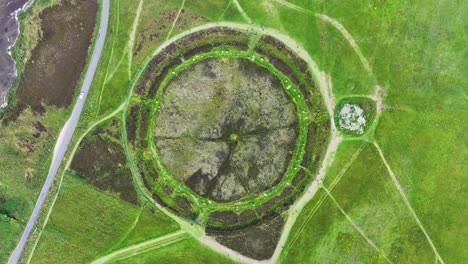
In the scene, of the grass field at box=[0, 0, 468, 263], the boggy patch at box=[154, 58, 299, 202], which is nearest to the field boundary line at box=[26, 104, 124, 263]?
Result: the grass field at box=[0, 0, 468, 263]

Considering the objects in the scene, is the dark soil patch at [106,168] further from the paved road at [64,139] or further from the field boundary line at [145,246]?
the field boundary line at [145,246]

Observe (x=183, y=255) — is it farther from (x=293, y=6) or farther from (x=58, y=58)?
(x=293, y=6)

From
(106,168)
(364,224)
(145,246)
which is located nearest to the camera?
(364,224)

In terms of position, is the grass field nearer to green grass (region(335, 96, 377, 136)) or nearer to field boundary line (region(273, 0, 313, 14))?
field boundary line (region(273, 0, 313, 14))

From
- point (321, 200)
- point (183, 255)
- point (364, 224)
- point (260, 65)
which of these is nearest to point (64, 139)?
point (183, 255)

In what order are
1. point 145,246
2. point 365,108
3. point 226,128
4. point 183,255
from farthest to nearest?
point 145,246
point 183,255
point 365,108
point 226,128

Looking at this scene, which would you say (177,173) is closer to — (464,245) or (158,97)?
(158,97)

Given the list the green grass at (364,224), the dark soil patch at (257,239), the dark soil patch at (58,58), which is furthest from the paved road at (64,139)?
the green grass at (364,224)
